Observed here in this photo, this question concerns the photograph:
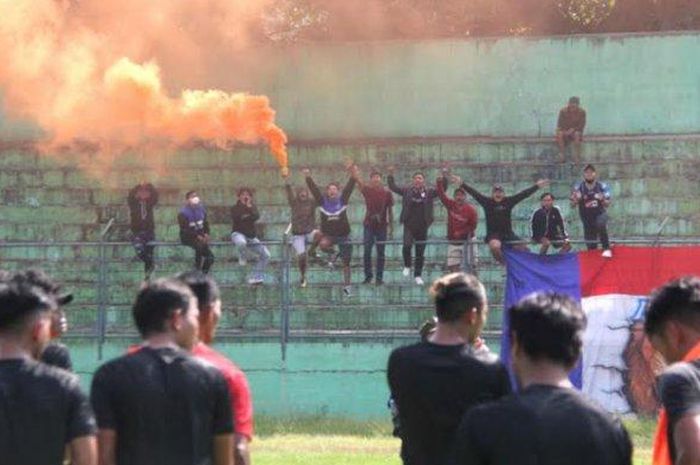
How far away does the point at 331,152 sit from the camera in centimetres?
2850

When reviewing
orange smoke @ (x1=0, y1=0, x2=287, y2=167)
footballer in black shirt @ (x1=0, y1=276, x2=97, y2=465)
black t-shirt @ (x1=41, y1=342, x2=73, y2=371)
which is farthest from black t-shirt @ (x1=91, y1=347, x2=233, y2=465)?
orange smoke @ (x1=0, y1=0, x2=287, y2=167)

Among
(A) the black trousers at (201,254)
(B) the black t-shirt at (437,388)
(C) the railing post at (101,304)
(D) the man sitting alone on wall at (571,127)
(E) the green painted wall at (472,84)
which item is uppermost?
(E) the green painted wall at (472,84)

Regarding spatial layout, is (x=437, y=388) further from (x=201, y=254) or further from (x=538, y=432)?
(x=201, y=254)

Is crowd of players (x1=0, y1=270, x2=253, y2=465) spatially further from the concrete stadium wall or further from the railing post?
the concrete stadium wall

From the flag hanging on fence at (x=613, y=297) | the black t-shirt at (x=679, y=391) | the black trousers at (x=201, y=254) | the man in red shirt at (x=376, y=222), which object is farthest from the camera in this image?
the man in red shirt at (x=376, y=222)

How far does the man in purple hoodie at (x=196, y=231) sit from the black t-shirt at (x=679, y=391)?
56.5ft

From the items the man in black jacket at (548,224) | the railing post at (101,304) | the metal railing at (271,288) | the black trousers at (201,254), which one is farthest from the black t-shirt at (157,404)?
the black trousers at (201,254)

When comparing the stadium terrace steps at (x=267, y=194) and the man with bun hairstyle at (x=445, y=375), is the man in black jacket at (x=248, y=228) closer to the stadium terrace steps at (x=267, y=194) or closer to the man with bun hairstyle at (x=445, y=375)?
the stadium terrace steps at (x=267, y=194)

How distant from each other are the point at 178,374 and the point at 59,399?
20.0 inches

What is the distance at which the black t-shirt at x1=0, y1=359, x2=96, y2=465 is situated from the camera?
5.99 m

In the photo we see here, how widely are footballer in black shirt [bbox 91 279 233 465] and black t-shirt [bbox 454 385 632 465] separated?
4.87ft

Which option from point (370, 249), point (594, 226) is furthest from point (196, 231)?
point (594, 226)

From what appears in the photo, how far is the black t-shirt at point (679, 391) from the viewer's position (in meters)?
5.62

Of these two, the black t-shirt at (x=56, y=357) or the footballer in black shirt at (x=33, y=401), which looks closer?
the footballer in black shirt at (x=33, y=401)
